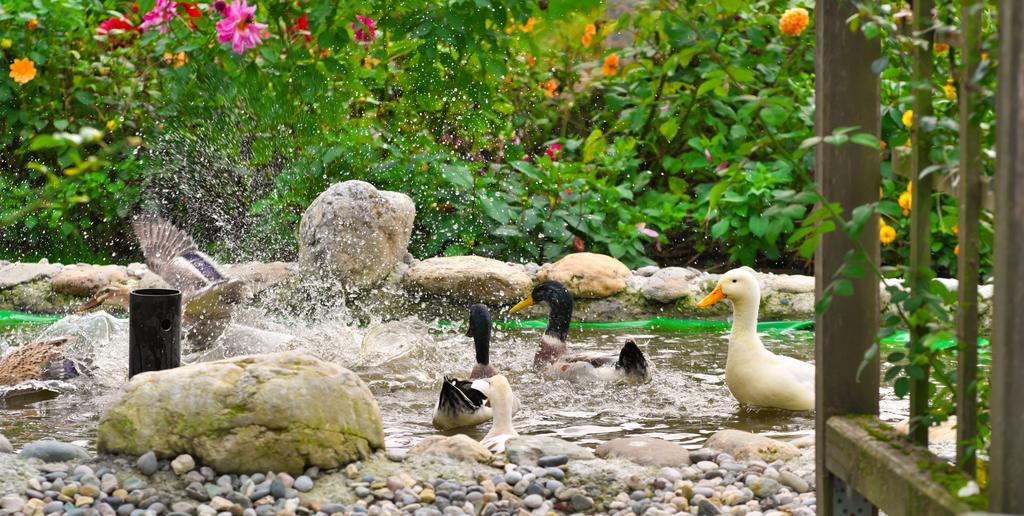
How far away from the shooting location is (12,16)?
28.5 ft

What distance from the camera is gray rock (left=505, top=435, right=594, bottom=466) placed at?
369 cm

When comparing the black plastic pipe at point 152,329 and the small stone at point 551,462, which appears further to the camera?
the black plastic pipe at point 152,329

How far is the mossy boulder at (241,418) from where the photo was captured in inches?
136

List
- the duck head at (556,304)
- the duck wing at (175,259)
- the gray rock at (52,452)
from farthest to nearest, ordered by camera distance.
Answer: the duck wing at (175,259) < the duck head at (556,304) < the gray rock at (52,452)

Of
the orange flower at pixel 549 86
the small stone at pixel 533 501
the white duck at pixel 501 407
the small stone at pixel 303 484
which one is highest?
the orange flower at pixel 549 86

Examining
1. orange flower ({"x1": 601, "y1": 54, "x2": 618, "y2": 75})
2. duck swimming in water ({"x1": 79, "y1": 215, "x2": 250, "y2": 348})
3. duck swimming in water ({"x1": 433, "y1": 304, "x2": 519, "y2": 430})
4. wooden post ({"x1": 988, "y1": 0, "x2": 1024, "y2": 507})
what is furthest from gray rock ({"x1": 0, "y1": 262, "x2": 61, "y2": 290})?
wooden post ({"x1": 988, "y1": 0, "x2": 1024, "y2": 507})

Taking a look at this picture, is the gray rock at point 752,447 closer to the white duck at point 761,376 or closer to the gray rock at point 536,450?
the gray rock at point 536,450

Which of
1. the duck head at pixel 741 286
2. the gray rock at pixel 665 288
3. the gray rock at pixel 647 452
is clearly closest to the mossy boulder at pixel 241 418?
the gray rock at pixel 647 452

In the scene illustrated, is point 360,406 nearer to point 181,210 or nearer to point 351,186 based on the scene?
point 351,186

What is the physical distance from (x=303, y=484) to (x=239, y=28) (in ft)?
6.72

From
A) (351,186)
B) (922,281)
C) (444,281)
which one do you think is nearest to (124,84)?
(351,186)

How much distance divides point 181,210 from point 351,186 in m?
2.15

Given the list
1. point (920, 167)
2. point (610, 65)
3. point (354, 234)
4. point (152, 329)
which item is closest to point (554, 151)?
point (610, 65)

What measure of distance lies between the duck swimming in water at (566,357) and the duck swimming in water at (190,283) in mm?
1512
